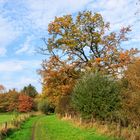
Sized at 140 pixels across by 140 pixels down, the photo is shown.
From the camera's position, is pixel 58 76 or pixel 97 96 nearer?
pixel 97 96

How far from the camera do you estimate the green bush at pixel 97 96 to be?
3578 cm

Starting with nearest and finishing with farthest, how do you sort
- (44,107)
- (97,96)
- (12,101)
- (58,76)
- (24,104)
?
(97,96), (58,76), (44,107), (24,104), (12,101)

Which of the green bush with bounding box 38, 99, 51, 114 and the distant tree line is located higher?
the distant tree line

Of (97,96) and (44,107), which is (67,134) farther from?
(44,107)

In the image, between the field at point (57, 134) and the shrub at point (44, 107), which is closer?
the field at point (57, 134)

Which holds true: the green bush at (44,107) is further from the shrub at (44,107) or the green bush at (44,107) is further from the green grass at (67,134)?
the green grass at (67,134)

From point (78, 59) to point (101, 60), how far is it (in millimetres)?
3995

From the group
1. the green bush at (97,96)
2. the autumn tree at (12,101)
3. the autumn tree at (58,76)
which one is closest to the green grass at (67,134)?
the green bush at (97,96)

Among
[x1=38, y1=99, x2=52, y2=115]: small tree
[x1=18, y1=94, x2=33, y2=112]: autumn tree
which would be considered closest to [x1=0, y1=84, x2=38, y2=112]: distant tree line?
[x1=18, y1=94, x2=33, y2=112]: autumn tree

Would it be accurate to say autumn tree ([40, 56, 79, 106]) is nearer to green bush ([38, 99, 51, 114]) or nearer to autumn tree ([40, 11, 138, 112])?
autumn tree ([40, 11, 138, 112])

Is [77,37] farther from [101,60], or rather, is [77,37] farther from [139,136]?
[139,136]

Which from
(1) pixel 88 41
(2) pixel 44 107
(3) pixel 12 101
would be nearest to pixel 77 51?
(1) pixel 88 41

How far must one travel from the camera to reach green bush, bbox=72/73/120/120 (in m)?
35.8

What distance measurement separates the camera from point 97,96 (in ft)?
122
